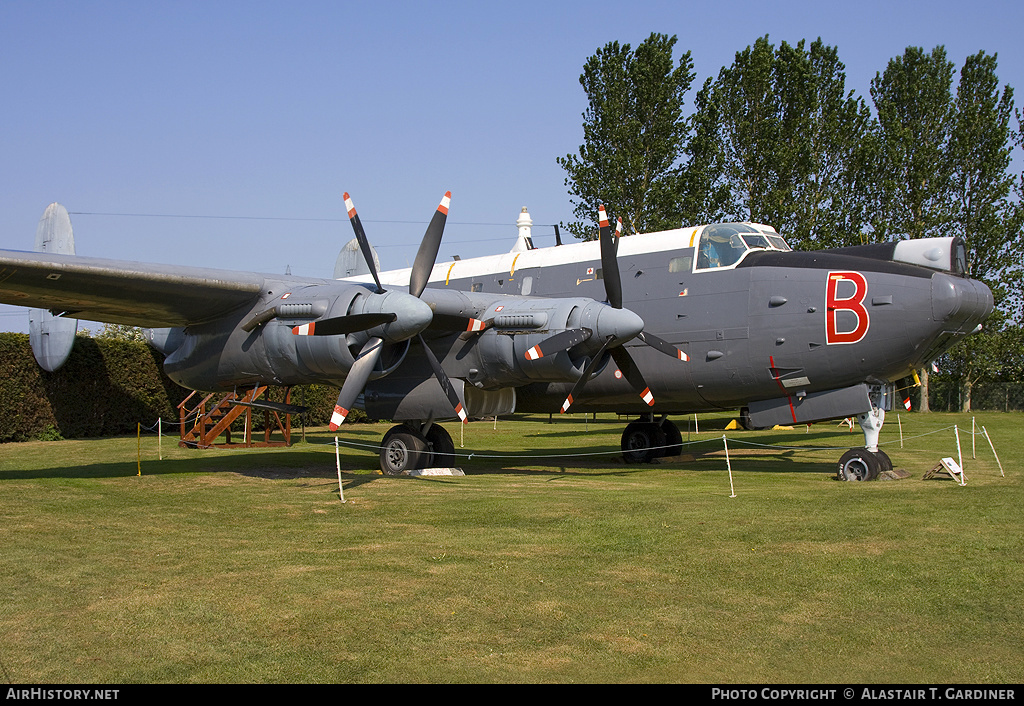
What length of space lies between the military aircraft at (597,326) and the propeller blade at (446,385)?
0.03m

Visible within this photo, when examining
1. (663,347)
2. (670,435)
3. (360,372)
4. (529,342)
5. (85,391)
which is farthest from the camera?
(85,391)

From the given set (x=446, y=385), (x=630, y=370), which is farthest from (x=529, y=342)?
(x=630, y=370)

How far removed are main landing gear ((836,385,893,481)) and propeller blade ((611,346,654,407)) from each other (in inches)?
138

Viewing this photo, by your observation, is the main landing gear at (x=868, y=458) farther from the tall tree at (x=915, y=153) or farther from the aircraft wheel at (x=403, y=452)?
the tall tree at (x=915, y=153)

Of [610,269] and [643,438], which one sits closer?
[610,269]

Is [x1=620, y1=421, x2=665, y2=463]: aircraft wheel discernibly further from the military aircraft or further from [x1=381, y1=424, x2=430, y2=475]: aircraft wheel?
[x1=381, y1=424, x2=430, y2=475]: aircraft wheel

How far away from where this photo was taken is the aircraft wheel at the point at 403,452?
54.2ft

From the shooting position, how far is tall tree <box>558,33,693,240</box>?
39.3m

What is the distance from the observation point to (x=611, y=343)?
14.8 meters

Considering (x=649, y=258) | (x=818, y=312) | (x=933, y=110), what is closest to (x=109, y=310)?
(x=649, y=258)

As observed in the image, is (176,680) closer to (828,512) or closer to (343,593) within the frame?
(343,593)

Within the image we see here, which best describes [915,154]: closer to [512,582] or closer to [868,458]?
[868,458]

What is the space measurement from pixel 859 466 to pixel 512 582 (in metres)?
9.31

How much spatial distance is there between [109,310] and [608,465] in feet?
34.7
